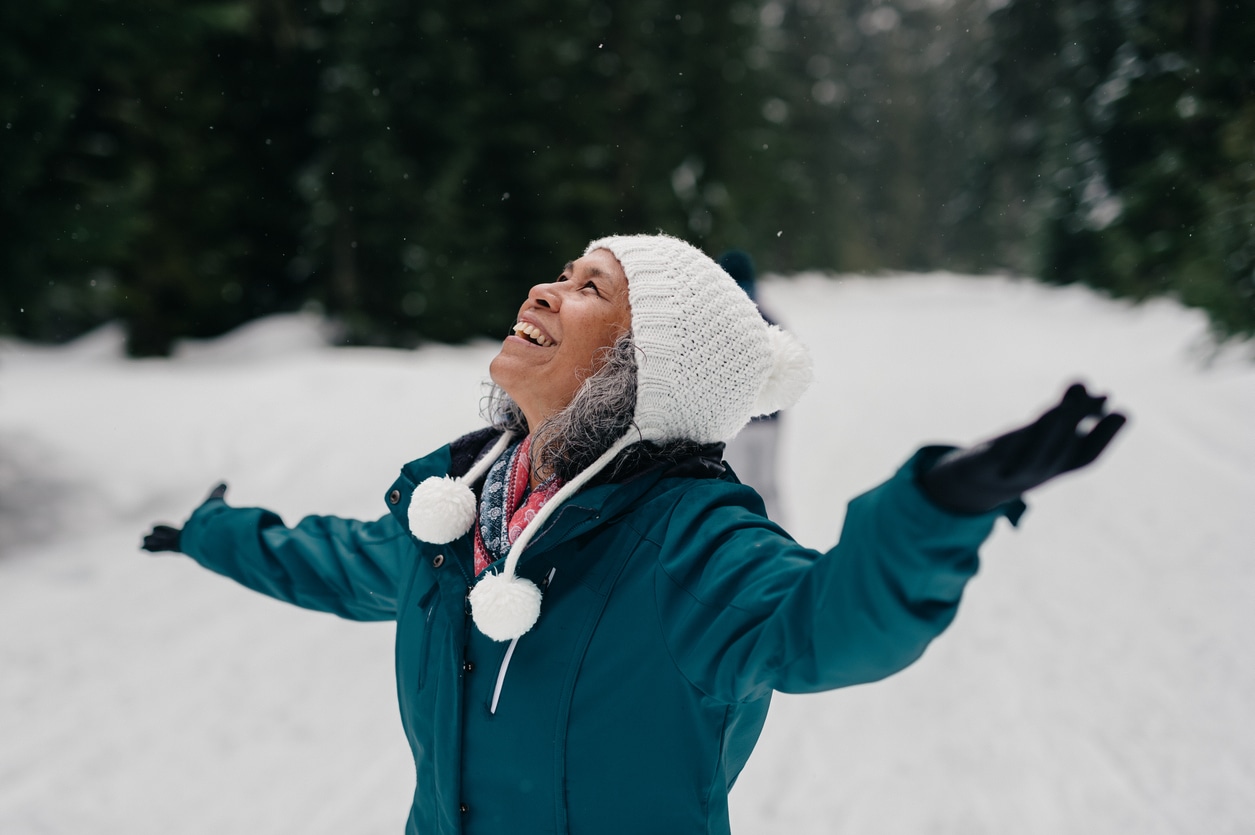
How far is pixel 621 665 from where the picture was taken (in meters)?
1.38

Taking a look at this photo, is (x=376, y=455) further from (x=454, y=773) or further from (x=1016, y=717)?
(x=454, y=773)

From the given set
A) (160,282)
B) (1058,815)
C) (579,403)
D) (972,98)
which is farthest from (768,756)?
(972,98)

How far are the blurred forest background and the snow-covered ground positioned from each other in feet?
4.82

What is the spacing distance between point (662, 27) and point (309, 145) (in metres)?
12.2

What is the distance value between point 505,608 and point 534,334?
56cm

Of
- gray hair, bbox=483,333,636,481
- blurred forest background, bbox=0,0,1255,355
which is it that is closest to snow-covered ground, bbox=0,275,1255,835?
blurred forest background, bbox=0,0,1255,355

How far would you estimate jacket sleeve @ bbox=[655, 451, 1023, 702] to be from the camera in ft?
3.03

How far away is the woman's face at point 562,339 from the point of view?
5.42ft

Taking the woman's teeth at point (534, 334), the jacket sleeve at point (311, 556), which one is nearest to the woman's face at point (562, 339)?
the woman's teeth at point (534, 334)

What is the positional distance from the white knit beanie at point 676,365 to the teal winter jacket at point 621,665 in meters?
0.07

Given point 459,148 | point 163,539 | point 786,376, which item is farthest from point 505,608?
point 459,148

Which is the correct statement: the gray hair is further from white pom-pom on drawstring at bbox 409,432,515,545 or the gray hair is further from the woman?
white pom-pom on drawstring at bbox 409,432,515,545

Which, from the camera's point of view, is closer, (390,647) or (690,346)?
(690,346)

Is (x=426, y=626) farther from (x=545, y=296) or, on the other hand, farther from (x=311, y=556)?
(x=545, y=296)
